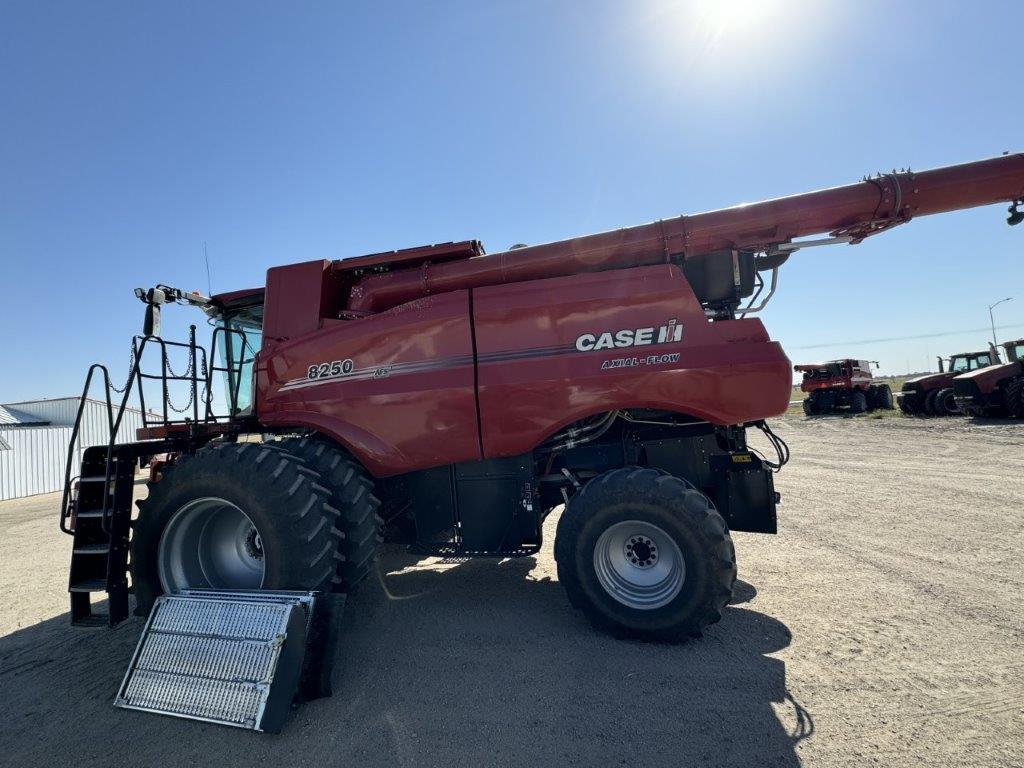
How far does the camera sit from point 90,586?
3.79 meters

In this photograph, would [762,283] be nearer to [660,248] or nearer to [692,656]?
[660,248]

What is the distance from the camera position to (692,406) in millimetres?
3793

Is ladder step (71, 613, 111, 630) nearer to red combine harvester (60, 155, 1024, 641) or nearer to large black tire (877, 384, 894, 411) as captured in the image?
red combine harvester (60, 155, 1024, 641)

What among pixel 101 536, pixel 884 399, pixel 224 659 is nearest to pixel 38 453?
pixel 101 536

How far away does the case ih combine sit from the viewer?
20250 mm

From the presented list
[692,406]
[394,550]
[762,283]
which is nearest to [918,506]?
[762,283]

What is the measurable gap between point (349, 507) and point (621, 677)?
7.49 feet

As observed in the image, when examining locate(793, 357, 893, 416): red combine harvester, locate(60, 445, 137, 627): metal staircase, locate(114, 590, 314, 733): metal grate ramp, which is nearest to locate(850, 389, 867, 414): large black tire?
locate(793, 357, 893, 416): red combine harvester

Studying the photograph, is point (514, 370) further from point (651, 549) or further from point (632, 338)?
point (651, 549)

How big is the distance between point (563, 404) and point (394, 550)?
369cm

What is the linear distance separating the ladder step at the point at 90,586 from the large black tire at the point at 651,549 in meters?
3.38

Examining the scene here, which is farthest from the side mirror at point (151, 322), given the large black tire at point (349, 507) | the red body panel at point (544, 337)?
the large black tire at point (349, 507)

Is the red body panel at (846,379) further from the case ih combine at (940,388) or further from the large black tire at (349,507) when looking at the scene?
the large black tire at (349,507)

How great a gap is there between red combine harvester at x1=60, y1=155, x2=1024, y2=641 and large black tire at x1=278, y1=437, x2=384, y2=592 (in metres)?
0.02
